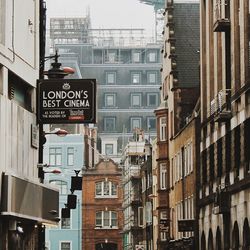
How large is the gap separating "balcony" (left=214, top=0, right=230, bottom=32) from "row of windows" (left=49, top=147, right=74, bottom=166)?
71807mm

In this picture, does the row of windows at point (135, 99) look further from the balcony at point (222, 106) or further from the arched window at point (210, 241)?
the balcony at point (222, 106)

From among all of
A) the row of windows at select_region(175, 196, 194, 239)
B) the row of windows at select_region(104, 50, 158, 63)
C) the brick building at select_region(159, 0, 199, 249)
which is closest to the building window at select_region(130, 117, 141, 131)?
the row of windows at select_region(104, 50, 158, 63)

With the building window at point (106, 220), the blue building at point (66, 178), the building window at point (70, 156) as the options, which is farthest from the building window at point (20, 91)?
the building window at point (106, 220)

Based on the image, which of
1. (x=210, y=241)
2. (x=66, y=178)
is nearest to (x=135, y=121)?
(x=66, y=178)

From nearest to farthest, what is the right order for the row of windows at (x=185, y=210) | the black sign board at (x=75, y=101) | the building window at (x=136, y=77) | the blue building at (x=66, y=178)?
the black sign board at (x=75, y=101), the row of windows at (x=185, y=210), the blue building at (x=66, y=178), the building window at (x=136, y=77)

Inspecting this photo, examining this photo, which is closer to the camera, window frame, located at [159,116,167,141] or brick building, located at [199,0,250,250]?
brick building, located at [199,0,250,250]

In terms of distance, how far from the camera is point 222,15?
5431 cm

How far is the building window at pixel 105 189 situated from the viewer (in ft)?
424

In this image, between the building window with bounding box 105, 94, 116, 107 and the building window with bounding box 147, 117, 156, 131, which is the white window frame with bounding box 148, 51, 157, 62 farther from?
the building window with bounding box 147, 117, 156, 131

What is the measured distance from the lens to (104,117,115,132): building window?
161250 millimetres

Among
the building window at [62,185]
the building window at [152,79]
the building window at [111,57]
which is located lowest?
the building window at [62,185]

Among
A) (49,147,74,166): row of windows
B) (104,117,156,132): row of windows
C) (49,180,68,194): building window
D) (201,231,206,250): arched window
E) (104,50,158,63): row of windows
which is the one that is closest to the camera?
(201,231,206,250): arched window

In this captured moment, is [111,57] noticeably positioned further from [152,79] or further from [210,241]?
[210,241]

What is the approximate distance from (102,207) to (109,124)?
34.1 metres
